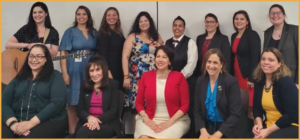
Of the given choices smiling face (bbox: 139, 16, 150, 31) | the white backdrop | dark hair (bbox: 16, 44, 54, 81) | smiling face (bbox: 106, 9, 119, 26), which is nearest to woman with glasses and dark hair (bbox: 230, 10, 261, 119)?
the white backdrop

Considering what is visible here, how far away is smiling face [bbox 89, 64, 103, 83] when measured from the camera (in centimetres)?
255

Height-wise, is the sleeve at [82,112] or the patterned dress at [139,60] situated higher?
the patterned dress at [139,60]

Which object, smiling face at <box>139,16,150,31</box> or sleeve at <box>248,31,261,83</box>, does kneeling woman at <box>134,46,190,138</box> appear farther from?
sleeve at <box>248,31,261,83</box>

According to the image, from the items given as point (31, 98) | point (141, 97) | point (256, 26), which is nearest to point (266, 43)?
point (256, 26)

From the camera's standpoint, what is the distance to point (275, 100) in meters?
2.27

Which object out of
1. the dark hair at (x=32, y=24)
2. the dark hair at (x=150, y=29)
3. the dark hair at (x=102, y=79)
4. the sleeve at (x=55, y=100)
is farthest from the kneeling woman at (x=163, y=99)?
the dark hair at (x=32, y=24)

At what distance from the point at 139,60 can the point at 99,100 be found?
0.76 m

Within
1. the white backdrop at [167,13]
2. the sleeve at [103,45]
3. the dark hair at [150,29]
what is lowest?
the sleeve at [103,45]

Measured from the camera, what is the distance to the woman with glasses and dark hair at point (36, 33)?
3.15 metres

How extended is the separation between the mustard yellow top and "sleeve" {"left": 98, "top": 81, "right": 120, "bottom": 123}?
1254 millimetres

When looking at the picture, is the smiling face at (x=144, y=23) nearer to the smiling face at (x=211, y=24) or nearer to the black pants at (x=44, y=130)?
the smiling face at (x=211, y=24)

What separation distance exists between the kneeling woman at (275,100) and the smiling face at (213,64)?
0.34 m

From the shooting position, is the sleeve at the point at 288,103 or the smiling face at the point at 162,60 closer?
the sleeve at the point at 288,103

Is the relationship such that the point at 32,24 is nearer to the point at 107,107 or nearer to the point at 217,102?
the point at 107,107
